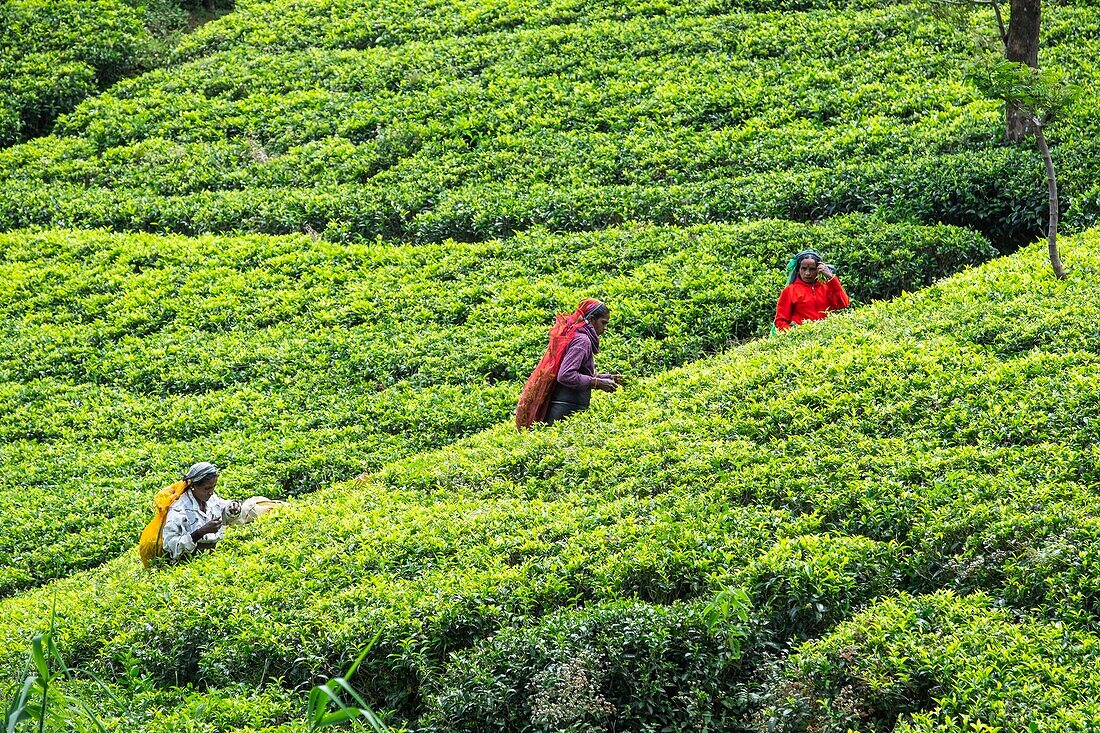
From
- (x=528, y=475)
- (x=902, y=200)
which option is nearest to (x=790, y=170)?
(x=902, y=200)

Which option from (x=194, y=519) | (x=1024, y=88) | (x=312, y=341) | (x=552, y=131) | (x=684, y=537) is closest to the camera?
(x=684, y=537)

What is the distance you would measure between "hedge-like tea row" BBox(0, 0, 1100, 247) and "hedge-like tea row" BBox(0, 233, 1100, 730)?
5721mm

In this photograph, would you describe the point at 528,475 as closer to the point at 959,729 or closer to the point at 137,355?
the point at 959,729

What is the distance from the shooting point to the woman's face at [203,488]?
322 inches

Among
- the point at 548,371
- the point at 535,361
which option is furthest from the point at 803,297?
the point at 535,361

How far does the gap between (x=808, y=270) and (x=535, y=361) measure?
10.4 feet

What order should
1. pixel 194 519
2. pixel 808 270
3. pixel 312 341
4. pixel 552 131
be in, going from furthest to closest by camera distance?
pixel 552 131 → pixel 312 341 → pixel 808 270 → pixel 194 519

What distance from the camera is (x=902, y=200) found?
13.6 m

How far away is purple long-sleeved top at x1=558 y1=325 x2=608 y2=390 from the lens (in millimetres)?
8992

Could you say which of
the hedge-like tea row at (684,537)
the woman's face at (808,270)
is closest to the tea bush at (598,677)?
the hedge-like tea row at (684,537)

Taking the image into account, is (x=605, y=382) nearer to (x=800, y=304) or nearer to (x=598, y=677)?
(x=800, y=304)

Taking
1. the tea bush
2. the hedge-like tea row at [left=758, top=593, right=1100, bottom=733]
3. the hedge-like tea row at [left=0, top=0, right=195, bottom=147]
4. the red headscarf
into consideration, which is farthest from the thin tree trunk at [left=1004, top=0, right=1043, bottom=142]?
the hedge-like tea row at [left=0, top=0, right=195, bottom=147]

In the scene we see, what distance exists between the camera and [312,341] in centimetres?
1328

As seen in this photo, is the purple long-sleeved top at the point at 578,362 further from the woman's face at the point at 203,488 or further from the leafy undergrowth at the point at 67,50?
the leafy undergrowth at the point at 67,50
